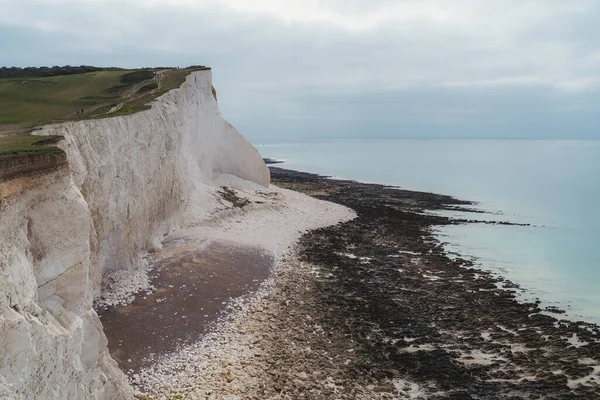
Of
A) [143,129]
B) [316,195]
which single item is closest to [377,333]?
[143,129]

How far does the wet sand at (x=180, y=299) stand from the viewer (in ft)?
42.0

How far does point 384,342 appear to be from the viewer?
14.5 meters

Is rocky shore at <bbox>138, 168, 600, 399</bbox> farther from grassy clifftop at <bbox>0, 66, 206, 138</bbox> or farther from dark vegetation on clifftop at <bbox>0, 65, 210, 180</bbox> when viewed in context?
grassy clifftop at <bbox>0, 66, 206, 138</bbox>

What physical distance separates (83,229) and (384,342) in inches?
400

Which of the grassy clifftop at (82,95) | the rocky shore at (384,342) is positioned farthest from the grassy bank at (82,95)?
the rocky shore at (384,342)

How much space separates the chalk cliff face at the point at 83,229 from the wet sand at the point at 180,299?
1436 millimetres

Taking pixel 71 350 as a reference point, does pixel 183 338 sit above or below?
below

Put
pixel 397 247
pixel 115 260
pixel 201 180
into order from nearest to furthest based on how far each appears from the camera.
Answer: pixel 115 260
pixel 397 247
pixel 201 180

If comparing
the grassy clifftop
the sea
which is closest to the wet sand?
the grassy clifftop

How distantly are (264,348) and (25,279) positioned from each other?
306 inches

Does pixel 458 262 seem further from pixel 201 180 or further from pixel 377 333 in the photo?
pixel 201 180

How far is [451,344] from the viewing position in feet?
48.2

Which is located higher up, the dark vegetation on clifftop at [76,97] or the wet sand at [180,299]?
the dark vegetation on clifftop at [76,97]

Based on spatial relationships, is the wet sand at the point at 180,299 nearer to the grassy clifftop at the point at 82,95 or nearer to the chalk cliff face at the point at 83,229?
the chalk cliff face at the point at 83,229
